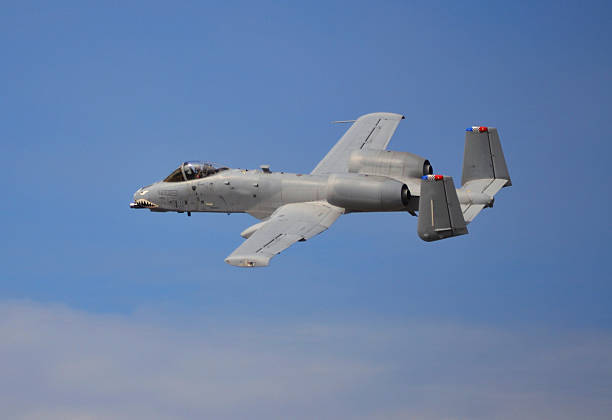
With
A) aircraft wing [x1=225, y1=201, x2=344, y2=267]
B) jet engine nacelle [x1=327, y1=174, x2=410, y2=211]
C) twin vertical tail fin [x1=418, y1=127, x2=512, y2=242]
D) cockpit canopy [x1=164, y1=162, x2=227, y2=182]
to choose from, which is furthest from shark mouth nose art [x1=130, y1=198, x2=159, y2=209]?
twin vertical tail fin [x1=418, y1=127, x2=512, y2=242]

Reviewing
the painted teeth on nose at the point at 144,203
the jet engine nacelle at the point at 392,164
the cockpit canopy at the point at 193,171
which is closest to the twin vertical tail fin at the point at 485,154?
the jet engine nacelle at the point at 392,164

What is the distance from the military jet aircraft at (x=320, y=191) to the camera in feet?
117

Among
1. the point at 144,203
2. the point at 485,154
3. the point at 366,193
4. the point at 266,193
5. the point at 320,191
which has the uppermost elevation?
the point at 485,154

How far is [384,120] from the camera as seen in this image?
42562mm

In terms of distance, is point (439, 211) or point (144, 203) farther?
point (144, 203)

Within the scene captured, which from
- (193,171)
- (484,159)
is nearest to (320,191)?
Result: (193,171)

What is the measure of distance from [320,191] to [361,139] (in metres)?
4.64

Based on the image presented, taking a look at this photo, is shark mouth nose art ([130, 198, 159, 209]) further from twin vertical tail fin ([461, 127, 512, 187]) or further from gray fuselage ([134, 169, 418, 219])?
twin vertical tail fin ([461, 127, 512, 187])

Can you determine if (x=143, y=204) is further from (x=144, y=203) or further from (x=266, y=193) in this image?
(x=266, y=193)

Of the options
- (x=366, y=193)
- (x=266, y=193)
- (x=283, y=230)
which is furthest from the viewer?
(x=266, y=193)

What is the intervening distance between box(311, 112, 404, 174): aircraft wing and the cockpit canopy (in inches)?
135

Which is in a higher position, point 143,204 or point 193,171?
point 193,171

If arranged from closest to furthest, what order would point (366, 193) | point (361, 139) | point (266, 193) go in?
point (366, 193)
point (266, 193)
point (361, 139)

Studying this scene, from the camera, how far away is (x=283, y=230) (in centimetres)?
3575
